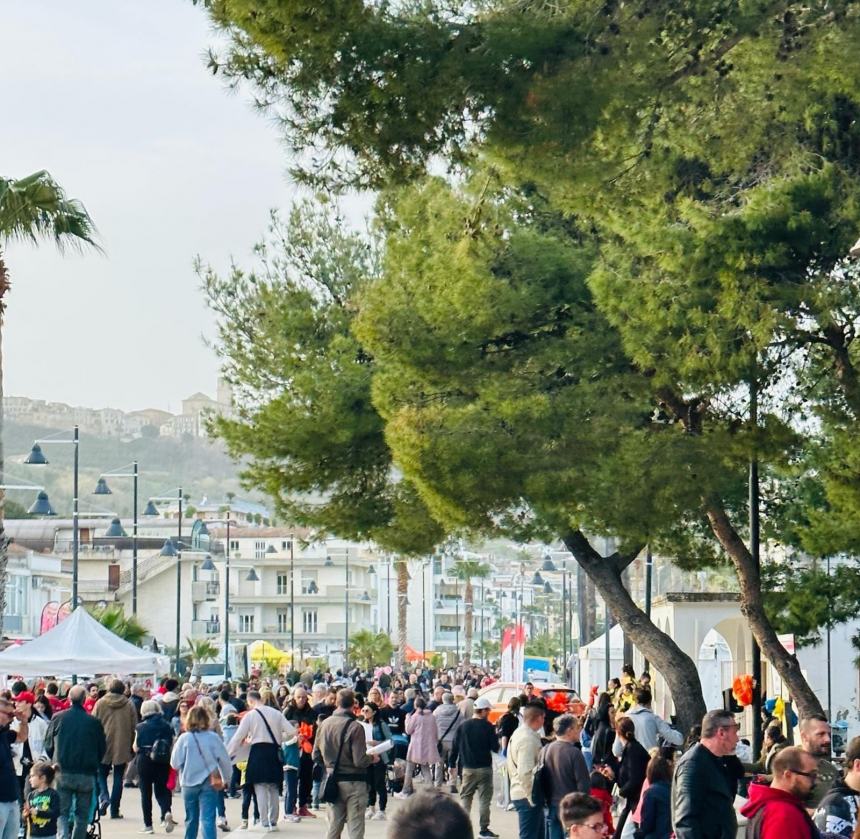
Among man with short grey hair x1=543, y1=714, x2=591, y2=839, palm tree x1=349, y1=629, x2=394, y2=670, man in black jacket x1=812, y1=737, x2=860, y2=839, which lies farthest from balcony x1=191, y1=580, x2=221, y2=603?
man in black jacket x1=812, y1=737, x2=860, y2=839

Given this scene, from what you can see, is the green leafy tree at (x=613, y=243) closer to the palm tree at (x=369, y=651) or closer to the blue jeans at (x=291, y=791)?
the blue jeans at (x=291, y=791)

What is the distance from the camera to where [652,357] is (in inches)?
829

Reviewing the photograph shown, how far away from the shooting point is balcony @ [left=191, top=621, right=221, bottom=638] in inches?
5463

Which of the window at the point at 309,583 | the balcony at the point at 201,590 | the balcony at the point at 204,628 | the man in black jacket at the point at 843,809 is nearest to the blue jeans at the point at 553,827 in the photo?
the man in black jacket at the point at 843,809

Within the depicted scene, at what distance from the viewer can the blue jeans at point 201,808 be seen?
59.1 ft

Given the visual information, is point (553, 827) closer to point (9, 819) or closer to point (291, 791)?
point (9, 819)

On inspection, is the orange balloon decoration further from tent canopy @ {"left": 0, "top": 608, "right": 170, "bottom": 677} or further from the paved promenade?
tent canopy @ {"left": 0, "top": 608, "right": 170, "bottom": 677}

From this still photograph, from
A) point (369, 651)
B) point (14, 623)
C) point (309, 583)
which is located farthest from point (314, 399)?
point (309, 583)

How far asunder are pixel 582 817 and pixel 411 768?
20.2m

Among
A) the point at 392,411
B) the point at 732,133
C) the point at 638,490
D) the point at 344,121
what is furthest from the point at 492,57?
the point at 392,411

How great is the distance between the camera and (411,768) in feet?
91.6

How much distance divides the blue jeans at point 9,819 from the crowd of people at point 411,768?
0.02 m

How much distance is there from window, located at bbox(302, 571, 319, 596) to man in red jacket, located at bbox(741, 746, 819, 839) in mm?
156859

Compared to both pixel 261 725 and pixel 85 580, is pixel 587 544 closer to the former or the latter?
pixel 261 725
